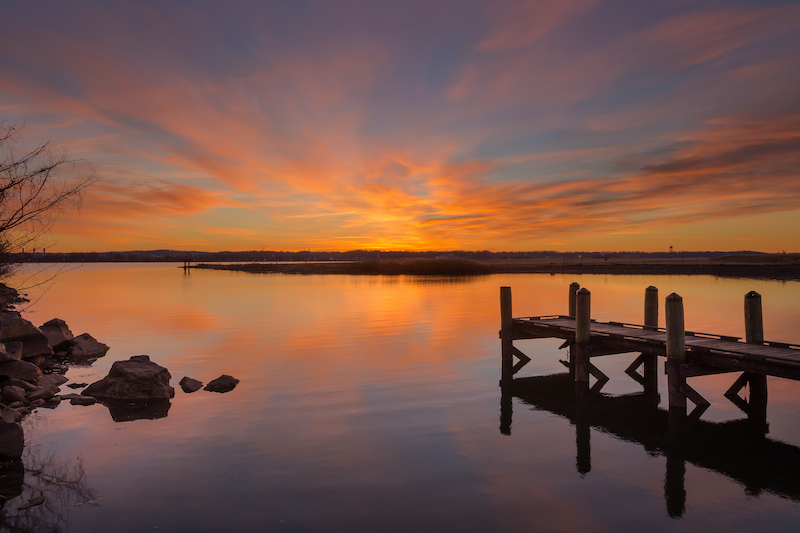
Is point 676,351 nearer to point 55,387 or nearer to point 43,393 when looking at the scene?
point 43,393

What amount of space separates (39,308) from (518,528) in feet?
187

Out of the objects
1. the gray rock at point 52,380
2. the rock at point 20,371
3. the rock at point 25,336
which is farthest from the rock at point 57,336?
the rock at point 20,371

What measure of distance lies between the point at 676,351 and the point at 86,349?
88.4 feet

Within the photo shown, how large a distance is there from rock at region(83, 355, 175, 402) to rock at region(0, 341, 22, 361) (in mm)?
2767

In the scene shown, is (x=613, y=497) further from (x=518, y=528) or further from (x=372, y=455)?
(x=372, y=455)

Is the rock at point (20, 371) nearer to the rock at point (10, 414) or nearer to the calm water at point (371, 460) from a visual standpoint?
the calm water at point (371, 460)

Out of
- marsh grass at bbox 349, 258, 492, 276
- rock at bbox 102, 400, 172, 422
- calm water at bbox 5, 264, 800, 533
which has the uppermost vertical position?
marsh grass at bbox 349, 258, 492, 276

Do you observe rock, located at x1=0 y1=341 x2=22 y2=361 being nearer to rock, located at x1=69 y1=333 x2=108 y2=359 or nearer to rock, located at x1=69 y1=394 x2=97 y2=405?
rock, located at x1=69 y1=394 x2=97 y2=405

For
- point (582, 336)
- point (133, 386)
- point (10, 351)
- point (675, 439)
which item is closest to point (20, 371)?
point (10, 351)

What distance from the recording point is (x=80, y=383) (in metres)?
18.9

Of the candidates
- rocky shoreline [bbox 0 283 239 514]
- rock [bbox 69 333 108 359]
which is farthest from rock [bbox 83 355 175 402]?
rock [bbox 69 333 108 359]

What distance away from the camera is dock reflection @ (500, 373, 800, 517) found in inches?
424

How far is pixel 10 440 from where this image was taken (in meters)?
11.1

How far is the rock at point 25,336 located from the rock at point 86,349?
12.0 ft
